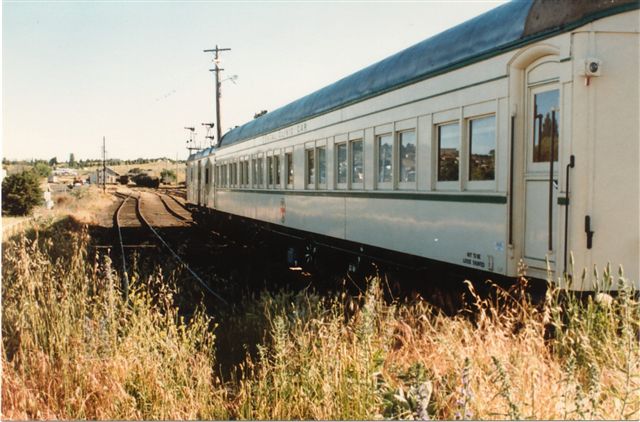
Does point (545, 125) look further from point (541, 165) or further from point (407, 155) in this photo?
point (407, 155)

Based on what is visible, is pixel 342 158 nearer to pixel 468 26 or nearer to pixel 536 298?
pixel 468 26

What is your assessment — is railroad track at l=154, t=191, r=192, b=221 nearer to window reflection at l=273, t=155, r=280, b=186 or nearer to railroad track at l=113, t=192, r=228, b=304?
railroad track at l=113, t=192, r=228, b=304

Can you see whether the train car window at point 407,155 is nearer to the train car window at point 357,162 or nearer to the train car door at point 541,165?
the train car window at point 357,162

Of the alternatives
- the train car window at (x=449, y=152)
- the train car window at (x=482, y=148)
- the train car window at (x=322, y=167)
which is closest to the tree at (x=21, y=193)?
the train car window at (x=322, y=167)

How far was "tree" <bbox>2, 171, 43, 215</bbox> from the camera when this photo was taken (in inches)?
907

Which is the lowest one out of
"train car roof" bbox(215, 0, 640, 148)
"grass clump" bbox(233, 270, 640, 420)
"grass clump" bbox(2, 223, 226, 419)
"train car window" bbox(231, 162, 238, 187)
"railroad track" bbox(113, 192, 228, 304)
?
"railroad track" bbox(113, 192, 228, 304)

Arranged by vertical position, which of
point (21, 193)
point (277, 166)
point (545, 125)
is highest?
point (545, 125)

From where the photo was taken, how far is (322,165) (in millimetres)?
12477

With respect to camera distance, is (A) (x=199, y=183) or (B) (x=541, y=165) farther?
(A) (x=199, y=183)

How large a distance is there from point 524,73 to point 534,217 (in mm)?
1336

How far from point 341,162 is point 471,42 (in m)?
4.52

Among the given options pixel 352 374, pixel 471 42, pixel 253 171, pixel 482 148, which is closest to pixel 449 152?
pixel 482 148

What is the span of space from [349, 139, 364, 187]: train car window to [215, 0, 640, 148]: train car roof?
66cm

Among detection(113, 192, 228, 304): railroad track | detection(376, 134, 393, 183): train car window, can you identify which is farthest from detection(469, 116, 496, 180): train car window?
detection(113, 192, 228, 304): railroad track
